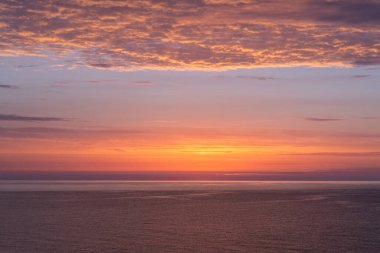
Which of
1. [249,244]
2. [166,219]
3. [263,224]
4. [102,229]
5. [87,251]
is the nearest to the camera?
[87,251]

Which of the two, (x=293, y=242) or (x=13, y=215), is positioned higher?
(x=293, y=242)

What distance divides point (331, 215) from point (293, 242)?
13.5 meters

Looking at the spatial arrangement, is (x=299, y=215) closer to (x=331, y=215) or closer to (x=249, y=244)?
(x=331, y=215)

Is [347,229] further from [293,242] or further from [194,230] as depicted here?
[194,230]

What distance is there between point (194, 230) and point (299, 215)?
11.1 meters

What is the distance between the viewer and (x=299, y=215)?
3994cm

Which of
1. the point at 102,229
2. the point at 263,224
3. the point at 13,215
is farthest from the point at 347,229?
the point at 13,215

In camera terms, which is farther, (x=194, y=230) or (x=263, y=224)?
(x=263, y=224)

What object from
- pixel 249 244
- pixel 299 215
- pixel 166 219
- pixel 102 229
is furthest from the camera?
pixel 299 215

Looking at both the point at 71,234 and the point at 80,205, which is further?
the point at 80,205

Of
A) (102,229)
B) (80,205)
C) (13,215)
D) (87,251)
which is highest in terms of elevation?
(87,251)

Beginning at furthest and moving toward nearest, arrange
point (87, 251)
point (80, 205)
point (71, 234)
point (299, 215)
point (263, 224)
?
point (80, 205) < point (299, 215) < point (263, 224) < point (71, 234) < point (87, 251)

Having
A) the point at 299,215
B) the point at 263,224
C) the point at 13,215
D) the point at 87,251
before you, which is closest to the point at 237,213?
the point at 299,215

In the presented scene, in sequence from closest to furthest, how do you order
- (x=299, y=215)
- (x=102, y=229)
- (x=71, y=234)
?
1. (x=71, y=234)
2. (x=102, y=229)
3. (x=299, y=215)
